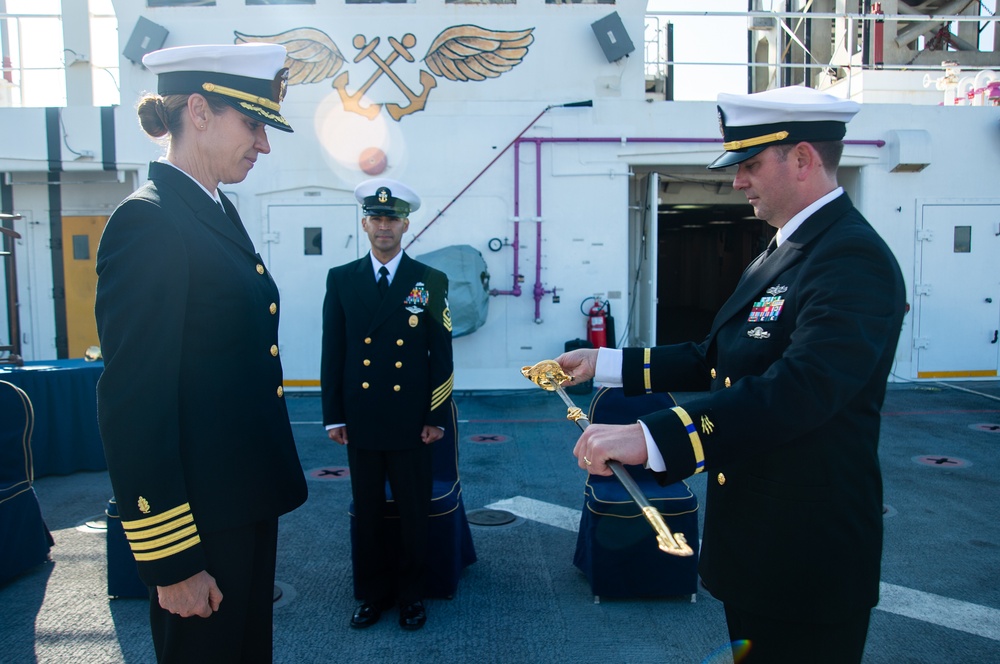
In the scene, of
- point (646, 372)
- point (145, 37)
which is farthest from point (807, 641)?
point (145, 37)

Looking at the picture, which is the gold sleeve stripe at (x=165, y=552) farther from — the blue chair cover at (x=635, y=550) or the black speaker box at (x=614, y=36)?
the black speaker box at (x=614, y=36)

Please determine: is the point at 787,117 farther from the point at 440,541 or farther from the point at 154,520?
the point at 440,541

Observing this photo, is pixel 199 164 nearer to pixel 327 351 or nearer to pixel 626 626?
pixel 327 351

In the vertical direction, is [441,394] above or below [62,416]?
above

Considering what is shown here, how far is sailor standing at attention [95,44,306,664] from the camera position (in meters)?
1.59

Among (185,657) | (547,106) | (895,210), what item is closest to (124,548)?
(185,657)

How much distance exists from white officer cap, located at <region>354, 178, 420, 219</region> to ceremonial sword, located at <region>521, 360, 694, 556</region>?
1650mm

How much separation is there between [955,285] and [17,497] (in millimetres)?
11561

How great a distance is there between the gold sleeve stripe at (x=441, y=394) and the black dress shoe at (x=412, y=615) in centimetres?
99

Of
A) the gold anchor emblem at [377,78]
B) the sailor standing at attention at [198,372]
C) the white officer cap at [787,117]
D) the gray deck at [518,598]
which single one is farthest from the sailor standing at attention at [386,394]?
the gold anchor emblem at [377,78]

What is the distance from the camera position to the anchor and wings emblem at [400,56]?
9828mm

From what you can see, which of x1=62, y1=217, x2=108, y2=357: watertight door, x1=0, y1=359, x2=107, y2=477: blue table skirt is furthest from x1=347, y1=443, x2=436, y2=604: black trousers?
x1=62, y1=217, x2=108, y2=357: watertight door

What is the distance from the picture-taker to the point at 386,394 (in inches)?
139

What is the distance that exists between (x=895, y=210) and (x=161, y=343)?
1110 centimetres
